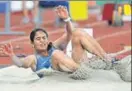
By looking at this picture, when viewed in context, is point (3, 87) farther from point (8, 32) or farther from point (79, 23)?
point (79, 23)

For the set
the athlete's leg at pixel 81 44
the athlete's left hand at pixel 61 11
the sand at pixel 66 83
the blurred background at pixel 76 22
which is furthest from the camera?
the blurred background at pixel 76 22

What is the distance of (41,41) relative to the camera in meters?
5.75

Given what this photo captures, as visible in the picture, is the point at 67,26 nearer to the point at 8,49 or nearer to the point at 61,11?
the point at 61,11

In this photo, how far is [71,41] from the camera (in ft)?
20.1

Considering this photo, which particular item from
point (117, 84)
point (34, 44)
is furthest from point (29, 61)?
point (117, 84)

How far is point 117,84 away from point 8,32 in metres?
5.77

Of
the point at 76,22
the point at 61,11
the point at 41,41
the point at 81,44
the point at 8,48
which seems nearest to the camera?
the point at 8,48

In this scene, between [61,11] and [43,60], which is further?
[61,11]

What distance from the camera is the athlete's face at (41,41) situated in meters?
5.75

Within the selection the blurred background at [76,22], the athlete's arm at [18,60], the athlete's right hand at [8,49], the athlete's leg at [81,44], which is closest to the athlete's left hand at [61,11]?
the athlete's leg at [81,44]

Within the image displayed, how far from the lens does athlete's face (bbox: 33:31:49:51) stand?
5750mm

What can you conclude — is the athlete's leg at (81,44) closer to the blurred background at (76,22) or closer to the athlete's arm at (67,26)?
the athlete's arm at (67,26)

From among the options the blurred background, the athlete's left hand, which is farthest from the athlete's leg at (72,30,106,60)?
the blurred background

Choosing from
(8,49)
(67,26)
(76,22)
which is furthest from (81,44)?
(76,22)
